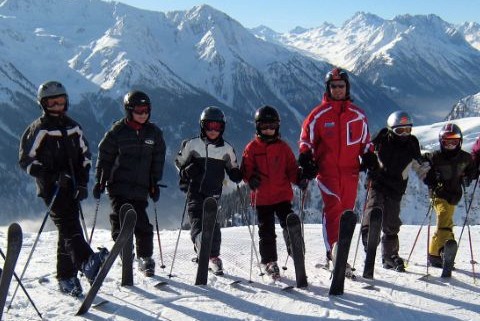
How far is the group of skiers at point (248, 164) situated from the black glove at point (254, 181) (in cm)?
1

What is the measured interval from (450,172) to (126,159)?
436 centimetres

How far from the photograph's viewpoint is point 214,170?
22.7ft

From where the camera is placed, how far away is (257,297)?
19.0 feet

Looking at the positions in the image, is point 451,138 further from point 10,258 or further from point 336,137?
point 10,258

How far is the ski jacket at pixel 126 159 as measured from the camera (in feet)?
21.2

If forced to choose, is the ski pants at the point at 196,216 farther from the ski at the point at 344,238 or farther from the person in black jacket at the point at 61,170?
the ski at the point at 344,238

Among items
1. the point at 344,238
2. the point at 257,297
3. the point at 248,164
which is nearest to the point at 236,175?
the point at 248,164

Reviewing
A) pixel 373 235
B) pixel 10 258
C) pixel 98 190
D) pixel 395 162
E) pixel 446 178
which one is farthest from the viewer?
pixel 446 178

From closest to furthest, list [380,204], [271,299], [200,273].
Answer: [271,299] < [200,273] < [380,204]

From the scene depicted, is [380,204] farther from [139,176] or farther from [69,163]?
[69,163]

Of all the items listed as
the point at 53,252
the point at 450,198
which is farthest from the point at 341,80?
the point at 53,252

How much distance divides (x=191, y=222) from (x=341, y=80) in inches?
103

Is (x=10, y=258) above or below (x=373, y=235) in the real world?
below

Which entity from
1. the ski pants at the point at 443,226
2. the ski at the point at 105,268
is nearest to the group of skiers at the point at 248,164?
the ski pants at the point at 443,226
